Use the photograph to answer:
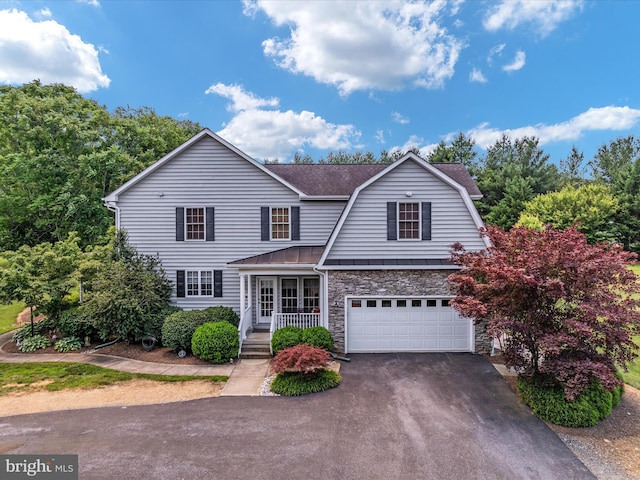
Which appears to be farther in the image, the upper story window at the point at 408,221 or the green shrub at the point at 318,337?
the upper story window at the point at 408,221

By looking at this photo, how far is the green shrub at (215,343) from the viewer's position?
1100cm

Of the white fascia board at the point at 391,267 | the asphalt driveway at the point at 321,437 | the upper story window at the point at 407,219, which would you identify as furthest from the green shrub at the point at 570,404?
the upper story window at the point at 407,219

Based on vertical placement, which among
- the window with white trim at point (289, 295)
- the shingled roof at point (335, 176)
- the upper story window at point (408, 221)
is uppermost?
the shingled roof at point (335, 176)

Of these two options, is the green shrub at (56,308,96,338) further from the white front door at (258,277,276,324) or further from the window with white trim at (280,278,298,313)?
the window with white trim at (280,278,298,313)

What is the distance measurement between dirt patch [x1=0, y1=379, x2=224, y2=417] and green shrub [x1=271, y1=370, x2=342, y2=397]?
5.67ft

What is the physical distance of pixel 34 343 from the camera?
41.2 ft

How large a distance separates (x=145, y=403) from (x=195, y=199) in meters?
8.55

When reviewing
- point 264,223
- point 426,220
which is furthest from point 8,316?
point 426,220

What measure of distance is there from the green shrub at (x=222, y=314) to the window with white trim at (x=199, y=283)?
1324 millimetres

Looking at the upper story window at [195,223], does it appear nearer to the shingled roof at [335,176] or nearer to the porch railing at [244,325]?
the shingled roof at [335,176]

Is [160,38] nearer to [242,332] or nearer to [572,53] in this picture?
[242,332]

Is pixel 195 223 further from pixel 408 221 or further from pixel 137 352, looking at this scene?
pixel 408 221

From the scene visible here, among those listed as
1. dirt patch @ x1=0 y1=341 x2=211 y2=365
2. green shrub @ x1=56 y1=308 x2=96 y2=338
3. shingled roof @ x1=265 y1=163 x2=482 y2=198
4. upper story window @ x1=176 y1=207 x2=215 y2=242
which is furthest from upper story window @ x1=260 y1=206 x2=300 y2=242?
green shrub @ x1=56 y1=308 x2=96 y2=338

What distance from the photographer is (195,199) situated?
14266mm
